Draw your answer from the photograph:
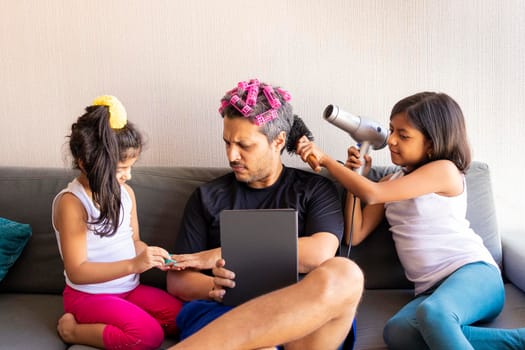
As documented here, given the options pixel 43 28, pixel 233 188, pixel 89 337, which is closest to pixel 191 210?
pixel 233 188

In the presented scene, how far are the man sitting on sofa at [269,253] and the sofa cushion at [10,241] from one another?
601 millimetres

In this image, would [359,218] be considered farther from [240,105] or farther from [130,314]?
[130,314]

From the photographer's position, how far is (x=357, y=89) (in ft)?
7.31

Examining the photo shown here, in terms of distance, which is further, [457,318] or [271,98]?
[271,98]

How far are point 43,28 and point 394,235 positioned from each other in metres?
1.63

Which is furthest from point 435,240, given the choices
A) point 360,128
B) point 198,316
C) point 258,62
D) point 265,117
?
point 258,62

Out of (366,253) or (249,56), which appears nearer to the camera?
(366,253)

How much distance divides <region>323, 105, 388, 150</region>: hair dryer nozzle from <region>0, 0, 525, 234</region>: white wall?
26cm

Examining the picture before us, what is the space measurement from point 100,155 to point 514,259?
1490 mm

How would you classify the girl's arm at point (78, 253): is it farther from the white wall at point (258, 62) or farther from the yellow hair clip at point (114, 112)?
the white wall at point (258, 62)

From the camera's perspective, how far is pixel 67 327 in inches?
67.7

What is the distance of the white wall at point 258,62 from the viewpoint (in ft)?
7.22

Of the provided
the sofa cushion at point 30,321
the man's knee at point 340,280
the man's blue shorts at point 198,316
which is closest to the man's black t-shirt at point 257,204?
the man's blue shorts at point 198,316

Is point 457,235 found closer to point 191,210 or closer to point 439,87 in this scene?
point 439,87
